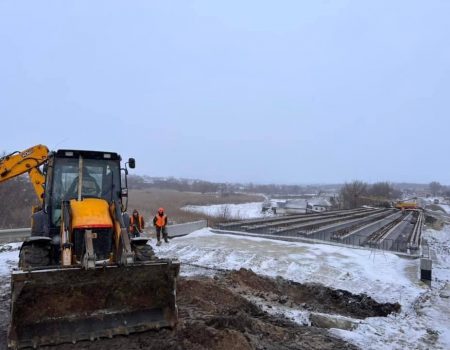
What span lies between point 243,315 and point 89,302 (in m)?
2.82

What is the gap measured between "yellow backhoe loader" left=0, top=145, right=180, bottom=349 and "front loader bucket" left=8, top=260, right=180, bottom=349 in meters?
0.01

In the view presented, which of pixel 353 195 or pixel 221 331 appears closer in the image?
pixel 221 331

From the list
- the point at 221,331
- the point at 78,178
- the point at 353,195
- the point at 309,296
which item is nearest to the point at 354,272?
the point at 309,296

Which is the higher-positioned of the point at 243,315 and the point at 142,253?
the point at 142,253

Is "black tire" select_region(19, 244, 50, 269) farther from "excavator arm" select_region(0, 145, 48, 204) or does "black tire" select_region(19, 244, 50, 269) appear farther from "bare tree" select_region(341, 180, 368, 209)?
"bare tree" select_region(341, 180, 368, 209)

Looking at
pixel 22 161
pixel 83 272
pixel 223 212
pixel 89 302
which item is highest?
pixel 22 161

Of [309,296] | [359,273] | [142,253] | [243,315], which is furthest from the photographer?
[359,273]

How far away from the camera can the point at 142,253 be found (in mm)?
7832

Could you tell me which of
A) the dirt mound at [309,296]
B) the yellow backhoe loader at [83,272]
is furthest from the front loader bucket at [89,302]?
the dirt mound at [309,296]

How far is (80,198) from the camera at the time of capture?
7.34 m

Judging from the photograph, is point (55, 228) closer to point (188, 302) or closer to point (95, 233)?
point (95, 233)

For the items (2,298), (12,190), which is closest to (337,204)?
(12,190)

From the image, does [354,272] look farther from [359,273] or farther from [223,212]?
[223,212]

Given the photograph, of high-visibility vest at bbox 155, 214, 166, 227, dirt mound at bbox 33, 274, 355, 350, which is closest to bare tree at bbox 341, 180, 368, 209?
high-visibility vest at bbox 155, 214, 166, 227
